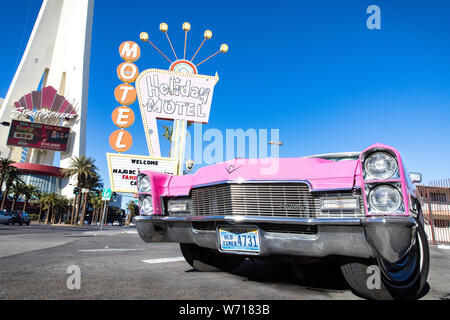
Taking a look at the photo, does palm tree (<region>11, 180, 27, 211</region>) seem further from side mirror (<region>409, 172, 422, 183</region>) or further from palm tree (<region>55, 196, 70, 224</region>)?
side mirror (<region>409, 172, 422, 183</region>)

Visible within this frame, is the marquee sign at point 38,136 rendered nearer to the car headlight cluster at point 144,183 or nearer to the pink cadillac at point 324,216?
the car headlight cluster at point 144,183

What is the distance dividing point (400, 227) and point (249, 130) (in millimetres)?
3542

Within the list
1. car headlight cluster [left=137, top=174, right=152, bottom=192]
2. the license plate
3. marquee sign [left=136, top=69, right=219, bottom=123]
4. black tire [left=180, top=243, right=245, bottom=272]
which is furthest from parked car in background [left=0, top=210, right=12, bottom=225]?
the license plate

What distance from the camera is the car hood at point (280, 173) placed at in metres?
2.14

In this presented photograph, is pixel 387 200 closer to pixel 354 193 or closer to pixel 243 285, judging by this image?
pixel 354 193

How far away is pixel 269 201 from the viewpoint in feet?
7.79

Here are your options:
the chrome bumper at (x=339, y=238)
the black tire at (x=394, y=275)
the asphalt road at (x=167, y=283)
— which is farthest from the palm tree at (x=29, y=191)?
the black tire at (x=394, y=275)

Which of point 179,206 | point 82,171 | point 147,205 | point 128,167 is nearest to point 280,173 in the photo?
point 179,206

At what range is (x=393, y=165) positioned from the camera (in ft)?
6.54

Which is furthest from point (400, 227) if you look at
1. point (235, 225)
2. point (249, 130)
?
point (249, 130)

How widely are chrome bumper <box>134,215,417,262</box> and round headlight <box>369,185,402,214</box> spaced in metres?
0.09

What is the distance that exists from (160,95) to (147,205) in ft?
50.1

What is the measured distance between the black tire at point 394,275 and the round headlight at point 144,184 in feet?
6.77

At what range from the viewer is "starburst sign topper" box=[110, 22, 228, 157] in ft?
55.5
